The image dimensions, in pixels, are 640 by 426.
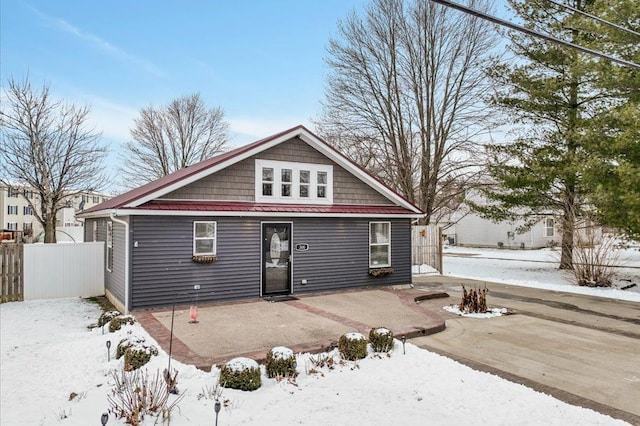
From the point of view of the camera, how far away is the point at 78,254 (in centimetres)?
1220

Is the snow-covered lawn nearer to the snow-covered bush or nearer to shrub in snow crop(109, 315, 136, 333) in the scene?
shrub in snow crop(109, 315, 136, 333)

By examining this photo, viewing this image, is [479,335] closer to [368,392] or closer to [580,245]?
[368,392]

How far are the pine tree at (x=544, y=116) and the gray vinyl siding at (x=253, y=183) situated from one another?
270 inches

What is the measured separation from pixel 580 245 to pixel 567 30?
27.9 ft

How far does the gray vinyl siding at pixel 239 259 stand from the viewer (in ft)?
30.9

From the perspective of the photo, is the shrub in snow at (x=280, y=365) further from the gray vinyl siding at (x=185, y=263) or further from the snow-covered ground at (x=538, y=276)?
the snow-covered ground at (x=538, y=276)

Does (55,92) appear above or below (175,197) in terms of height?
above

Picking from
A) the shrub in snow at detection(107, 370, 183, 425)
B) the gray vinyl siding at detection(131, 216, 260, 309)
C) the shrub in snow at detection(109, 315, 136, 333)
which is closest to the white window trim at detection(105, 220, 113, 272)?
the gray vinyl siding at detection(131, 216, 260, 309)

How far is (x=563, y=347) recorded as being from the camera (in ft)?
23.0

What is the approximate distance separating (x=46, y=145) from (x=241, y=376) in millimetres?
20333

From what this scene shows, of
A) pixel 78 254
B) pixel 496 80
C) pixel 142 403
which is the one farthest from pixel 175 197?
pixel 496 80

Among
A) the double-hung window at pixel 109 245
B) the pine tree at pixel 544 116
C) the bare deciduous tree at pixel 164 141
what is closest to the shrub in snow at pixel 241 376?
the double-hung window at pixel 109 245

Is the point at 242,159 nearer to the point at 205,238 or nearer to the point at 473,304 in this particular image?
the point at 205,238

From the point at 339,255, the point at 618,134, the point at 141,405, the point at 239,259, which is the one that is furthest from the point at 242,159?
the point at 618,134
